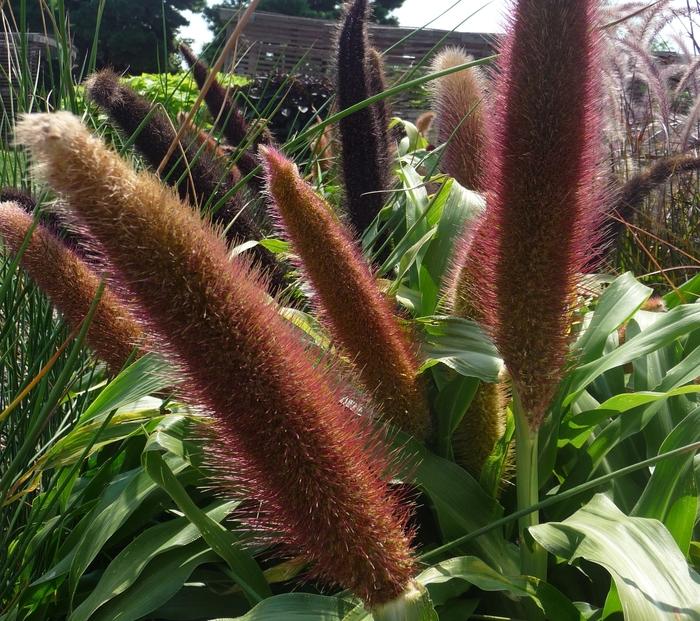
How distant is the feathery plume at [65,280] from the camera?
1.45 m

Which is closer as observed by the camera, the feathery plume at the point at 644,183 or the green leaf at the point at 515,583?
the green leaf at the point at 515,583

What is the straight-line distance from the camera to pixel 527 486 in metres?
1.39

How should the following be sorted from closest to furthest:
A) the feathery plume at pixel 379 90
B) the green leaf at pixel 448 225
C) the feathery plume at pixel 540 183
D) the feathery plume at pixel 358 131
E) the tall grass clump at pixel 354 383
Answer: the tall grass clump at pixel 354 383, the feathery plume at pixel 540 183, the green leaf at pixel 448 225, the feathery plume at pixel 358 131, the feathery plume at pixel 379 90

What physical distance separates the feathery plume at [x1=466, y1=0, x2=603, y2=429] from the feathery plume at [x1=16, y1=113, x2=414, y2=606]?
1.06ft

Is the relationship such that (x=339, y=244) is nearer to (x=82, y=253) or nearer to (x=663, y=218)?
(x=82, y=253)

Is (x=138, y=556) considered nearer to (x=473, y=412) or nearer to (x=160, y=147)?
(x=473, y=412)

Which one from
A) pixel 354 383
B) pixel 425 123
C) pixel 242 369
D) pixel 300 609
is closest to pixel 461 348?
pixel 354 383

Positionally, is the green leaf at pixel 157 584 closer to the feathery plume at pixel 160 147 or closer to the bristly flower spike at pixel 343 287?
the bristly flower spike at pixel 343 287

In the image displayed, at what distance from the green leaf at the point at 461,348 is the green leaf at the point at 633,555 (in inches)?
11.7

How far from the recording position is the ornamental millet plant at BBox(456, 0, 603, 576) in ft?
3.61

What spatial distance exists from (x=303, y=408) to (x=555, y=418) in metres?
0.80

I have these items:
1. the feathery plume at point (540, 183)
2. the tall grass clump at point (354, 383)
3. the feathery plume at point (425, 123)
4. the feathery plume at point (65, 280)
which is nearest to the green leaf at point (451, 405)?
the tall grass clump at point (354, 383)

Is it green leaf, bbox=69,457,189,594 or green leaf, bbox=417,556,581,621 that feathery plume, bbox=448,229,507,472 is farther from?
green leaf, bbox=69,457,189,594

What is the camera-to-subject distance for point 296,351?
40.7 inches
